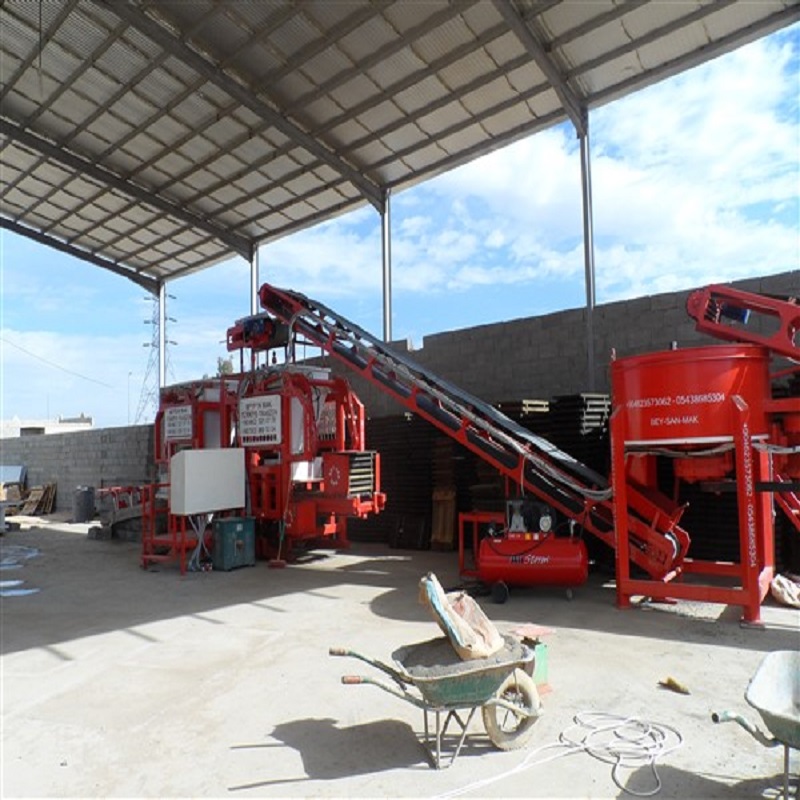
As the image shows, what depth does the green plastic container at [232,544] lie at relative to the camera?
32.4 ft

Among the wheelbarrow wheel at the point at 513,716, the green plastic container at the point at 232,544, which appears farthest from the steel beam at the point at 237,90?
the wheelbarrow wheel at the point at 513,716

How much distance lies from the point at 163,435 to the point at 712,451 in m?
9.39

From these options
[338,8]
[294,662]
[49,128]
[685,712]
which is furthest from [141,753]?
[49,128]

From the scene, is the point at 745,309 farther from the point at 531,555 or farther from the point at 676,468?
the point at 531,555

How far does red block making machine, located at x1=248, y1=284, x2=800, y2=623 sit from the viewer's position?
6133 millimetres

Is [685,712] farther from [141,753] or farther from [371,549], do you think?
[371,549]

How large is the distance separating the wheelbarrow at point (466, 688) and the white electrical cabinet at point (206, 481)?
641 centimetres

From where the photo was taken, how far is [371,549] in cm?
1174

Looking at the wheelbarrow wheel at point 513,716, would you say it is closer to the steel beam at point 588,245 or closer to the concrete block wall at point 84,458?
the steel beam at point 588,245

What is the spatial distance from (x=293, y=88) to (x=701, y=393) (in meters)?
9.95

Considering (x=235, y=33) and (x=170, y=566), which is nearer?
(x=170, y=566)

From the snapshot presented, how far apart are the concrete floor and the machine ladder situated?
2.53 feet

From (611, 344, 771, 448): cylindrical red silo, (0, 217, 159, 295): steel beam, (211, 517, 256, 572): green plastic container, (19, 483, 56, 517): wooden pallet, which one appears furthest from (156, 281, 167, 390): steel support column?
(611, 344, 771, 448): cylindrical red silo

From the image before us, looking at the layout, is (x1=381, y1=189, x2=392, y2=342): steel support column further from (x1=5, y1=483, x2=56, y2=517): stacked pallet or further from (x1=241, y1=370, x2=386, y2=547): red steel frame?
(x1=5, y1=483, x2=56, y2=517): stacked pallet
